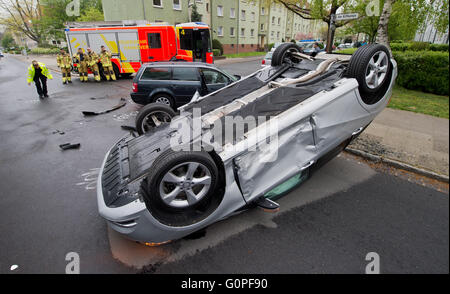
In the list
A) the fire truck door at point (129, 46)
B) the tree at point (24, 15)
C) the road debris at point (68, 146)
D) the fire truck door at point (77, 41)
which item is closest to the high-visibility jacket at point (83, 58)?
the fire truck door at point (77, 41)

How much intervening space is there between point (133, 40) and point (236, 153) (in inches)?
606

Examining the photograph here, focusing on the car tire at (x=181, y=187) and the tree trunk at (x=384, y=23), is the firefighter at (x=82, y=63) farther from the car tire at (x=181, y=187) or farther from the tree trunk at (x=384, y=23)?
the car tire at (x=181, y=187)

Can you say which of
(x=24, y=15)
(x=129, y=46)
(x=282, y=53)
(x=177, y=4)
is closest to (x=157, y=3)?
(x=177, y=4)

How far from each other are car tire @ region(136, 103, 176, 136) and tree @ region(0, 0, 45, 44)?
5492 cm

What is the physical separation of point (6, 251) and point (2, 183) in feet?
6.88

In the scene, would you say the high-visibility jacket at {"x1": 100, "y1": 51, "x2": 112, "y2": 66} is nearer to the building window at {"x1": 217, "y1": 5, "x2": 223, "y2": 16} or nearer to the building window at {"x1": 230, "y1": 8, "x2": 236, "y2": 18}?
the building window at {"x1": 217, "y1": 5, "x2": 223, "y2": 16}

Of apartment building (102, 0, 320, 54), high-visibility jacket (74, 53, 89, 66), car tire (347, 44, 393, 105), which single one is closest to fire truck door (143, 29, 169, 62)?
high-visibility jacket (74, 53, 89, 66)

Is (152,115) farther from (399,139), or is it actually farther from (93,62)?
(93,62)

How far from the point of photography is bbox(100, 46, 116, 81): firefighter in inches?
588

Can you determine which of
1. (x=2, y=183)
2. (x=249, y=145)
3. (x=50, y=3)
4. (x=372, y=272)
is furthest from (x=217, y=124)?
(x=50, y=3)

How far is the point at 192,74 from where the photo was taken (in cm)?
791

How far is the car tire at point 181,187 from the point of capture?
2.55m

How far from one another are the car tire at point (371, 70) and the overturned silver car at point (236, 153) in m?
0.01

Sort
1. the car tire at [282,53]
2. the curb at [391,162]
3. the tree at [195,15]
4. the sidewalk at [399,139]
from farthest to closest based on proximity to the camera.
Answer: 1. the tree at [195,15]
2. the car tire at [282,53]
3. the sidewalk at [399,139]
4. the curb at [391,162]
